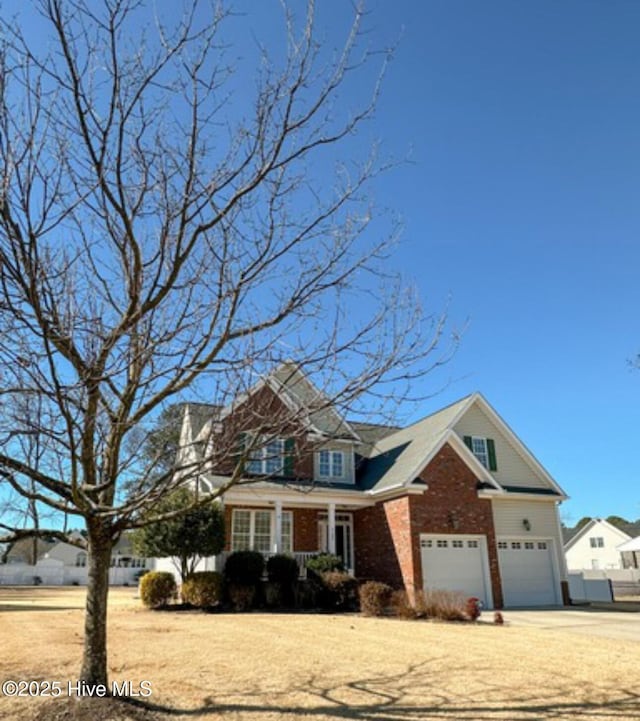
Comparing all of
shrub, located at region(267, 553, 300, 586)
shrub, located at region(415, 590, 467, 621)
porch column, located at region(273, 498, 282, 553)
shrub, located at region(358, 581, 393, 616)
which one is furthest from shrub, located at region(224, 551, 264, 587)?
shrub, located at region(415, 590, 467, 621)

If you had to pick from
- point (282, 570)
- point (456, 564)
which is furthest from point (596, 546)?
point (282, 570)

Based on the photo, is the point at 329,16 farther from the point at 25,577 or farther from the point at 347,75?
the point at 25,577

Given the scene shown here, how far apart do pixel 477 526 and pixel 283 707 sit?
15.2 metres

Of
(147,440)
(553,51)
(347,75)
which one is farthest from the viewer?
(553,51)

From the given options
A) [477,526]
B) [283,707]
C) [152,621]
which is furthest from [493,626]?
[283,707]

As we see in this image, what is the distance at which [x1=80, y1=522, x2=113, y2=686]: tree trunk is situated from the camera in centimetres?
596

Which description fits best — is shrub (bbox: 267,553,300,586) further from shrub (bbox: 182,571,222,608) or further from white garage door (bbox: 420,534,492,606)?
white garage door (bbox: 420,534,492,606)

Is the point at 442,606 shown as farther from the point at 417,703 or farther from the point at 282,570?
the point at 417,703

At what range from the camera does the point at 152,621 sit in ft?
46.1

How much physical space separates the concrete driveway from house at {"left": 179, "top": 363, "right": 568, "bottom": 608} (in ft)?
6.37

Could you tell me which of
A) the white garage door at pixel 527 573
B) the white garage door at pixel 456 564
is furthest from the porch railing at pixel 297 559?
the white garage door at pixel 527 573

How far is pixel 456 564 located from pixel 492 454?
4.91 m

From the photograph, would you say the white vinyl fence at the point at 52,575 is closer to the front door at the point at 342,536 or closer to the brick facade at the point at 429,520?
the front door at the point at 342,536

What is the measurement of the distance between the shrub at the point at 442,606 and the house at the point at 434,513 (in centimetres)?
209
